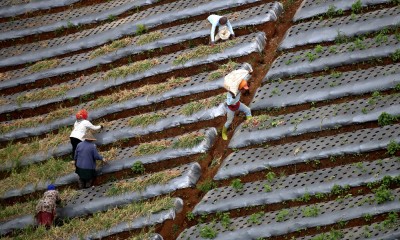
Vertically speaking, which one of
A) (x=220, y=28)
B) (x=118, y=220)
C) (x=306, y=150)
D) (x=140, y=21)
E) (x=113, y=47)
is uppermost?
(x=140, y=21)

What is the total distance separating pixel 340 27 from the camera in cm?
1770

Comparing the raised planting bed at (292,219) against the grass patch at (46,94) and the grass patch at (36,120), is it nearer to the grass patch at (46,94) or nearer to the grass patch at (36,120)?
the grass patch at (36,120)

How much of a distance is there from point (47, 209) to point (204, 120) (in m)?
2.95

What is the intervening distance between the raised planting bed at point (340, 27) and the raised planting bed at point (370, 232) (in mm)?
4124

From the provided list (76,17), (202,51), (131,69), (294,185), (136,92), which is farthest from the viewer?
(76,17)

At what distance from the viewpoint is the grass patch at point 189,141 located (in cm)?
1689

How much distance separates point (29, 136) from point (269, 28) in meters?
4.60

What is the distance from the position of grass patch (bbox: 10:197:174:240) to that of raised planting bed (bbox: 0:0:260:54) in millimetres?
4037

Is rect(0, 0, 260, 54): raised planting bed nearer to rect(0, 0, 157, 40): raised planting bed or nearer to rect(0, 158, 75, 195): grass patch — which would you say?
rect(0, 0, 157, 40): raised planting bed

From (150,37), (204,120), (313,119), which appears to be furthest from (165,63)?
(313,119)

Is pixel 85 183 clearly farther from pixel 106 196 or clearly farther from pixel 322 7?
pixel 322 7

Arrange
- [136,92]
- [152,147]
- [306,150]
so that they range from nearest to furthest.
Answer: [306,150] < [152,147] < [136,92]

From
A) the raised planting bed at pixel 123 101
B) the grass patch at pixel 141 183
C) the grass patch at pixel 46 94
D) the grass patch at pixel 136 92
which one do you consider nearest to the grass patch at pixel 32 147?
the raised planting bed at pixel 123 101

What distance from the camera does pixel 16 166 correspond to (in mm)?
17875
